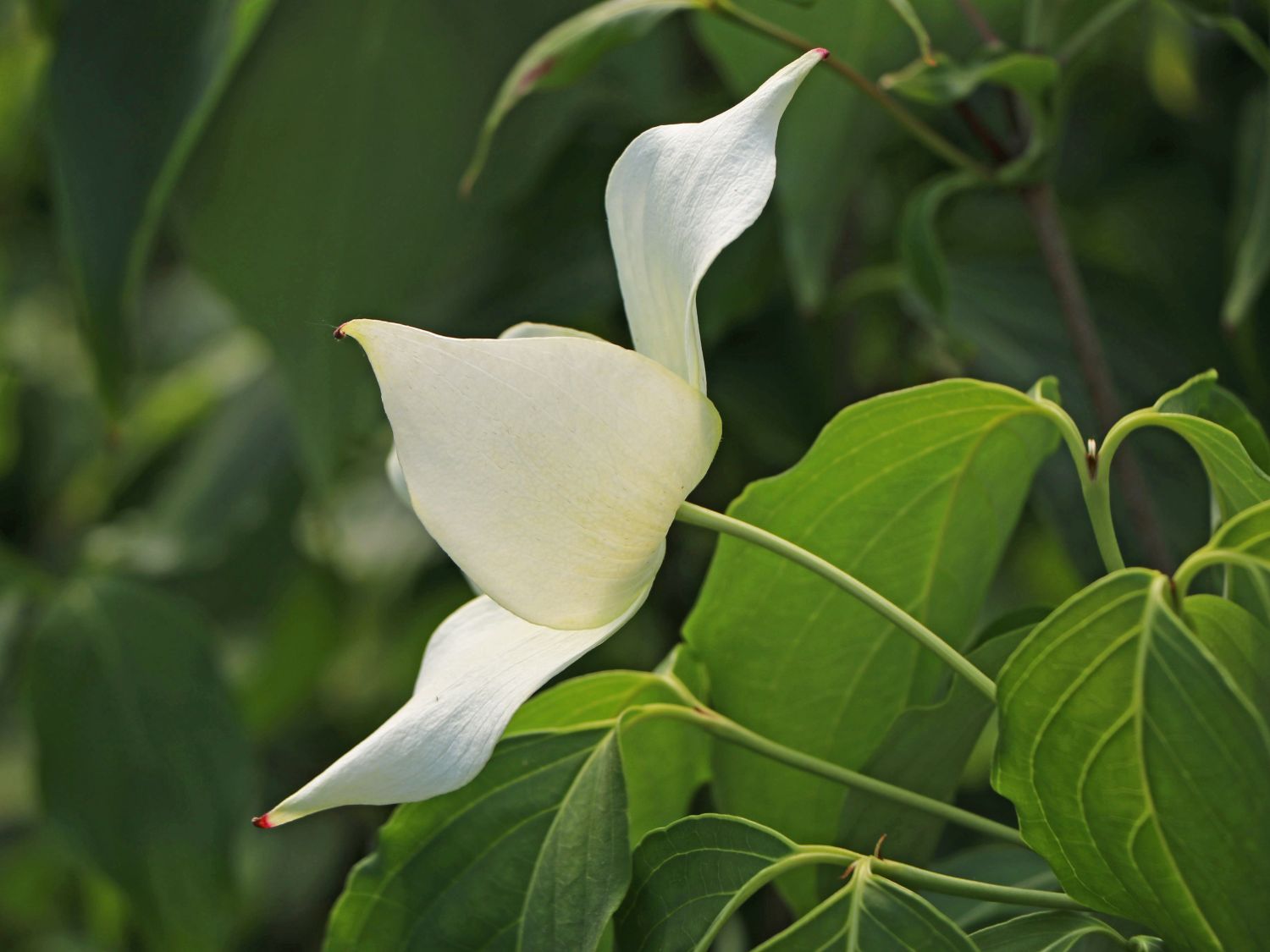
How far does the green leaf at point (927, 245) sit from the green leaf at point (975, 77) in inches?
0.9

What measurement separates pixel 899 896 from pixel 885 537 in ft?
0.23

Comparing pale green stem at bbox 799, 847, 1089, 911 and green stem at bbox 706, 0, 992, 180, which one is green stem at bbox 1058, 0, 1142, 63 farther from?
pale green stem at bbox 799, 847, 1089, 911

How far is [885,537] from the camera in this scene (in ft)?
0.70

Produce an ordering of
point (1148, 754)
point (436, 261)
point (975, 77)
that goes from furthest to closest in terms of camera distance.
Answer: point (436, 261) → point (975, 77) → point (1148, 754)

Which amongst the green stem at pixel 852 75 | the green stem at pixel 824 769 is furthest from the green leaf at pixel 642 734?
the green stem at pixel 852 75

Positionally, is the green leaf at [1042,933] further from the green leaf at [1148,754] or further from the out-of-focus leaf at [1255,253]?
the out-of-focus leaf at [1255,253]

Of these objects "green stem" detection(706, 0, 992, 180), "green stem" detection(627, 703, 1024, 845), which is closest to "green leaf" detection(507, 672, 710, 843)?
"green stem" detection(627, 703, 1024, 845)

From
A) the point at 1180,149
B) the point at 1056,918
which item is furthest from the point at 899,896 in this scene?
the point at 1180,149

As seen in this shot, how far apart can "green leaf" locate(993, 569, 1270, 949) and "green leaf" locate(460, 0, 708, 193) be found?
0.54ft

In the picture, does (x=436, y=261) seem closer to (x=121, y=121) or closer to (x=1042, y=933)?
(x=121, y=121)

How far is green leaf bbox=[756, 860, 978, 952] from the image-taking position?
0.16 m

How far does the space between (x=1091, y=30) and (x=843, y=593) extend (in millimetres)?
152

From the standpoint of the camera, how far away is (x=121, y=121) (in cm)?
34

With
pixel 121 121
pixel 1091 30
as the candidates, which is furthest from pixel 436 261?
pixel 1091 30
